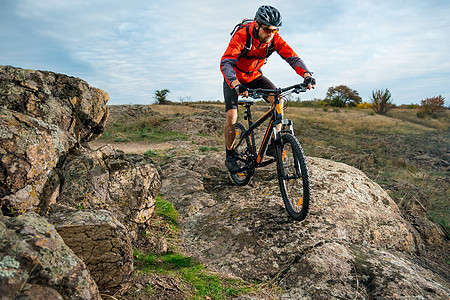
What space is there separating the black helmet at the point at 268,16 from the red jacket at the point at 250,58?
23cm

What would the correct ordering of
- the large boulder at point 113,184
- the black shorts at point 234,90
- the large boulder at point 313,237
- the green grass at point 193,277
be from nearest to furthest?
the green grass at point 193,277
the large boulder at point 313,237
the large boulder at point 113,184
the black shorts at point 234,90

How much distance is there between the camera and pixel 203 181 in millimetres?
6086

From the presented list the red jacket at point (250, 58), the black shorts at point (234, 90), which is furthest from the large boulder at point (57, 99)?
the red jacket at point (250, 58)

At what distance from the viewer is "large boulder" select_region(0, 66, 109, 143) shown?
3.84m

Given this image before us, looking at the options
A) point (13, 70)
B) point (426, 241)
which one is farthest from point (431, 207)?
point (13, 70)

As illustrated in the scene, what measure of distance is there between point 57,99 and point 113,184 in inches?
64.5

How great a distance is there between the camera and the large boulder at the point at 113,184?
136 inches

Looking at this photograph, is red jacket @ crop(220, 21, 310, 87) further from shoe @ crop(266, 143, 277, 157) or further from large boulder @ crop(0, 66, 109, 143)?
large boulder @ crop(0, 66, 109, 143)

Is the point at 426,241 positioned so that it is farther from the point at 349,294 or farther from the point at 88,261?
the point at 88,261

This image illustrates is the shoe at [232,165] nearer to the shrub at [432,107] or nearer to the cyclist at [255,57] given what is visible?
the cyclist at [255,57]

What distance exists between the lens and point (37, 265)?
1726 mm

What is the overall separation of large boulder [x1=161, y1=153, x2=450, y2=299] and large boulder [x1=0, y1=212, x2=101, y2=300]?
6.31ft

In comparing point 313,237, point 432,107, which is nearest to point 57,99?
point 313,237

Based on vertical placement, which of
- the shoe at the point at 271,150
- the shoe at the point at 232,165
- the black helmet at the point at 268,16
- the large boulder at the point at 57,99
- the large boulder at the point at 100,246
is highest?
the black helmet at the point at 268,16
